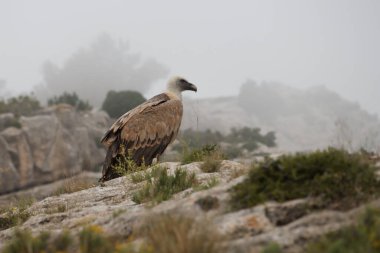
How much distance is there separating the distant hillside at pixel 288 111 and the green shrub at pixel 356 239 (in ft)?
293

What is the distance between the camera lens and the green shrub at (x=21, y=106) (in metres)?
53.4

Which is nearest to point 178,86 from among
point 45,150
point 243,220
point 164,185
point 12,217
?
point 12,217

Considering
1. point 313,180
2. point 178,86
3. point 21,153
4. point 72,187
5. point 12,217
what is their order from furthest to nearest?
1. point 21,153
2. point 178,86
3. point 72,187
4. point 12,217
5. point 313,180

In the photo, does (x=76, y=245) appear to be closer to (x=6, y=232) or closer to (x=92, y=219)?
(x=92, y=219)

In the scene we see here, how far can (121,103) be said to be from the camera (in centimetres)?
6781

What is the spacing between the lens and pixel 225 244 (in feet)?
15.8

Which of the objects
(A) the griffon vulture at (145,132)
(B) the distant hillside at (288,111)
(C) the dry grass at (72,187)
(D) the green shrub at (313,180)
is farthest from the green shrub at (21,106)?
(D) the green shrub at (313,180)

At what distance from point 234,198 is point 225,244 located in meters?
1.05

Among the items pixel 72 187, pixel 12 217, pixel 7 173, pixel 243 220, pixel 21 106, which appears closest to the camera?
pixel 243 220

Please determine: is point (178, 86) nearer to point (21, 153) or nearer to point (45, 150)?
point (21, 153)

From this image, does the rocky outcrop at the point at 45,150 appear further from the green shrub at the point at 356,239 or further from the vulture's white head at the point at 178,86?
the green shrub at the point at 356,239

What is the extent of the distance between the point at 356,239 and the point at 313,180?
1.17 metres

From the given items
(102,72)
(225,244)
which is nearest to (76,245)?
(225,244)

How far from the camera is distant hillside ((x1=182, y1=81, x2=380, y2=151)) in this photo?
113 metres
